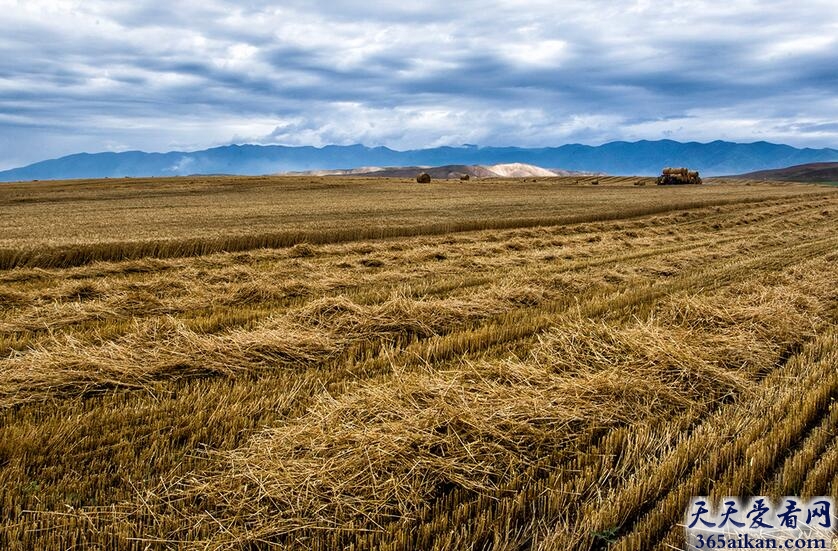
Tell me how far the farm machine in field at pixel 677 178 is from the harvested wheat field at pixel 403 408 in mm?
61270

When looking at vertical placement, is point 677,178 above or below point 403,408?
above

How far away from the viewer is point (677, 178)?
66.8 m

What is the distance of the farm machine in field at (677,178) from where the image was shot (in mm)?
66562

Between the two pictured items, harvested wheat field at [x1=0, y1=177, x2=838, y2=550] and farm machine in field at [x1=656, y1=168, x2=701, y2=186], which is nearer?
harvested wheat field at [x1=0, y1=177, x2=838, y2=550]

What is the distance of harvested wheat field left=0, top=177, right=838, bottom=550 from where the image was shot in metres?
3.20

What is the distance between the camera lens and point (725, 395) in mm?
4945

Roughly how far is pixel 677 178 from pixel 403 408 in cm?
7103

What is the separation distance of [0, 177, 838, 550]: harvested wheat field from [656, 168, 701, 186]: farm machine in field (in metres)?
61.3

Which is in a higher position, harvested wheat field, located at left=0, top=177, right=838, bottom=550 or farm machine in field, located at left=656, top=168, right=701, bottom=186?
farm machine in field, located at left=656, top=168, right=701, bottom=186

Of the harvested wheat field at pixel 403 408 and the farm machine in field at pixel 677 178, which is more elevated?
the farm machine in field at pixel 677 178

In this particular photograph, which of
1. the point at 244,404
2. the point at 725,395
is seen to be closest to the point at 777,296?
the point at 725,395

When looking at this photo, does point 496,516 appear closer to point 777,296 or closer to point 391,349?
point 391,349

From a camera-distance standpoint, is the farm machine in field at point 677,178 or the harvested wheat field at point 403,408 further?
the farm machine in field at point 677,178

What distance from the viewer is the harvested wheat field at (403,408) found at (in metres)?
3.20
